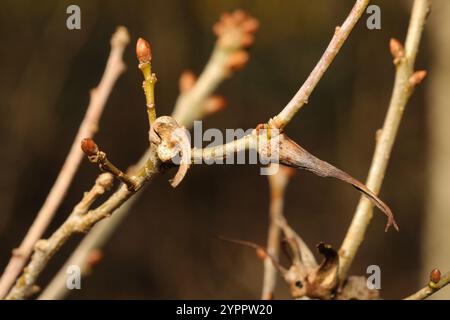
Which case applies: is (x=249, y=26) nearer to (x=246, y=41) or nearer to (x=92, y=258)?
(x=246, y=41)

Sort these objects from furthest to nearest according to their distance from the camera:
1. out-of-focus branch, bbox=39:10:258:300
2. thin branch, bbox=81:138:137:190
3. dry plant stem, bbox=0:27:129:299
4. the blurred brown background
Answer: the blurred brown background < out-of-focus branch, bbox=39:10:258:300 < dry plant stem, bbox=0:27:129:299 < thin branch, bbox=81:138:137:190

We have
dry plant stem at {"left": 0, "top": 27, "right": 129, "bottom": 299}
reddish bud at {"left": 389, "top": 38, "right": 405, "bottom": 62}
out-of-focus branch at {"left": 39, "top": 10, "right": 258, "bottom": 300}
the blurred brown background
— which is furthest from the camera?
the blurred brown background

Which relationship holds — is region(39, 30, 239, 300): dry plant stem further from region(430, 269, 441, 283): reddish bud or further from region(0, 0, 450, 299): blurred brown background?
region(0, 0, 450, 299): blurred brown background

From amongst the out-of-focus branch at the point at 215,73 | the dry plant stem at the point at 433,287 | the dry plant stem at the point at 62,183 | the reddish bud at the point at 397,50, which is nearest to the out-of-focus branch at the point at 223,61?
the out-of-focus branch at the point at 215,73

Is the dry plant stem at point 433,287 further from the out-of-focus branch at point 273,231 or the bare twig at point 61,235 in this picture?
the bare twig at point 61,235

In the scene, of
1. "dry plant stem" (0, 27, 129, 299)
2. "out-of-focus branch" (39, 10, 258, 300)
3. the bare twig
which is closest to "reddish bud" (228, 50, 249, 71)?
"out-of-focus branch" (39, 10, 258, 300)

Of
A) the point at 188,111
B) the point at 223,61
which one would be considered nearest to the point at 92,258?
the point at 188,111
